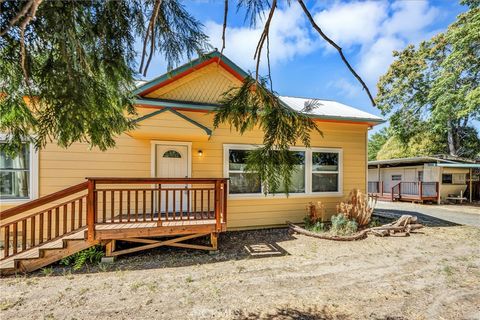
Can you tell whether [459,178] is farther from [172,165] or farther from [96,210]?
[96,210]

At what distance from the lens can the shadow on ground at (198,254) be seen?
426cm

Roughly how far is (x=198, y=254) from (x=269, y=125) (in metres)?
3.64

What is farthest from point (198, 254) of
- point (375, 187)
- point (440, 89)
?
point (440, 89)

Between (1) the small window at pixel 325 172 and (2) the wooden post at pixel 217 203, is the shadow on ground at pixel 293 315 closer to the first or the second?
(2) the wooden post at pixel 217 203

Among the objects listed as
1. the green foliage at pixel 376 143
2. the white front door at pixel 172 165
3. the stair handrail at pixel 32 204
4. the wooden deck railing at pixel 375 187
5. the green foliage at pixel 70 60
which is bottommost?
the wooden deck railing at pixel 375 187

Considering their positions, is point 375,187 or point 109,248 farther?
point 375,187

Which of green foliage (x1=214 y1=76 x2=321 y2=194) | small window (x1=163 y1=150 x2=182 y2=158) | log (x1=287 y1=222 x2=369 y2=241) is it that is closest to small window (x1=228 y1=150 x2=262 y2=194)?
small window (x1=163 y1=150 x2=182 y2=158)

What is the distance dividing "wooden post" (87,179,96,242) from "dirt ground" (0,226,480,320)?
1.96ft

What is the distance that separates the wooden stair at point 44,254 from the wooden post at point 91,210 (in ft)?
0.55

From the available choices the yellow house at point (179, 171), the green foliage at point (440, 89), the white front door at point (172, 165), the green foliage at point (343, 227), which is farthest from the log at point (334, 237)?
the green foliage at point (440, 89)

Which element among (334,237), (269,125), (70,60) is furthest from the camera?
(334,237)

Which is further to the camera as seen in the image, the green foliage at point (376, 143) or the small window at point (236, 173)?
the green foliage at point (376, 143)

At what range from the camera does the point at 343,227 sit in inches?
253

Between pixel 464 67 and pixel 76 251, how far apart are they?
21.1 m
